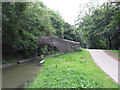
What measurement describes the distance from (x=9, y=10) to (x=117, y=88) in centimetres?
679

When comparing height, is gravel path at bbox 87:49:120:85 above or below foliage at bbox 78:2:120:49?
below

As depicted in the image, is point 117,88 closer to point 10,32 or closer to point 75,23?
point 10,32

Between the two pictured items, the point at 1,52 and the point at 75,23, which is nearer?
the point at 1,52

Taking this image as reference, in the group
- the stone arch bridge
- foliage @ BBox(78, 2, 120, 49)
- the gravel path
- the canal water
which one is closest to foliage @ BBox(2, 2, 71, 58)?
the stone arch bridge

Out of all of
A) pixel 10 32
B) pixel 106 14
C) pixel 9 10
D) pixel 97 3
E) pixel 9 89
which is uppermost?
pixel 97 3

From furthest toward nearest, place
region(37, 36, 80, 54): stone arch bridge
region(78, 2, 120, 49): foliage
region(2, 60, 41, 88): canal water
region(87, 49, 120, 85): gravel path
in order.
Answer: region(78, 2, 120, 49): foliage < region(37, 36, 80, 54): stone arch bridge < region(2, 60, 41, 88): canal water < region(87, 49, 120, 85): gravel path

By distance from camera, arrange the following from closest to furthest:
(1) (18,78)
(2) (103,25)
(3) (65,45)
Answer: (1) (18,78) → (3) (65,45) → (2) (103,25)

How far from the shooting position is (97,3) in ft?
65.1

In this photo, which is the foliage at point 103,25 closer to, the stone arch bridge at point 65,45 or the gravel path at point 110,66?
the stone arch bridge at point 65,45

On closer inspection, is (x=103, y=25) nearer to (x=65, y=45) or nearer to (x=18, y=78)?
(x=65, y=45)

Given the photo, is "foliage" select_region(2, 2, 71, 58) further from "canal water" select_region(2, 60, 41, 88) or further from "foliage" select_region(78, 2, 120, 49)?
"foliage" select_region(78, 2, 120, 49)

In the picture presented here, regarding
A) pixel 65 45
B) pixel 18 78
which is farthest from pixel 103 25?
pixel 18 78

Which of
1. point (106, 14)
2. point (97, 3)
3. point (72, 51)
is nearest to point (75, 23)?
point (97, 3)

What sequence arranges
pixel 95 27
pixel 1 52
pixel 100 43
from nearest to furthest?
pixel 1 52
pixel 95 27
pixel 100 43
